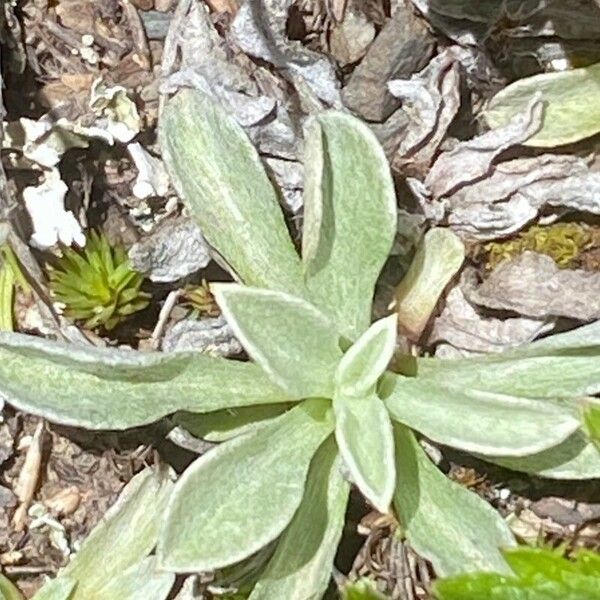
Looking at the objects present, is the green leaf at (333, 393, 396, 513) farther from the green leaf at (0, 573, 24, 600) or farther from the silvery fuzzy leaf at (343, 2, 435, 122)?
the green leaf at (0, 573, 24, 600)

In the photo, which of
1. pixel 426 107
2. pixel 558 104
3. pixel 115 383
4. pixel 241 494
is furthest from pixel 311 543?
pixel 558 104

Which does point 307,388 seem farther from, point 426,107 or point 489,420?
point 426,107

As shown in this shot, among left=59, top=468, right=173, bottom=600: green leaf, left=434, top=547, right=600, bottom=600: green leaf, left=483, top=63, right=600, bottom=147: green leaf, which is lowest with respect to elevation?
left=59, top=468, right=173, bottom=600: green leaf

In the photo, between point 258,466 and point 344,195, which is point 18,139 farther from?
point 258,466

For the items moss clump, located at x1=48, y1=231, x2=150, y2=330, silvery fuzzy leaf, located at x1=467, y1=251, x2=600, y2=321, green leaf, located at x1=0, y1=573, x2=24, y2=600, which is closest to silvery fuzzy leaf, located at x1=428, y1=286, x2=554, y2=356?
silvery fuzzy leaf, located at x1=467, y1=251, x2=600, y2=321

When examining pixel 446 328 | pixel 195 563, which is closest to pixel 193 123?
pixel 446 328
